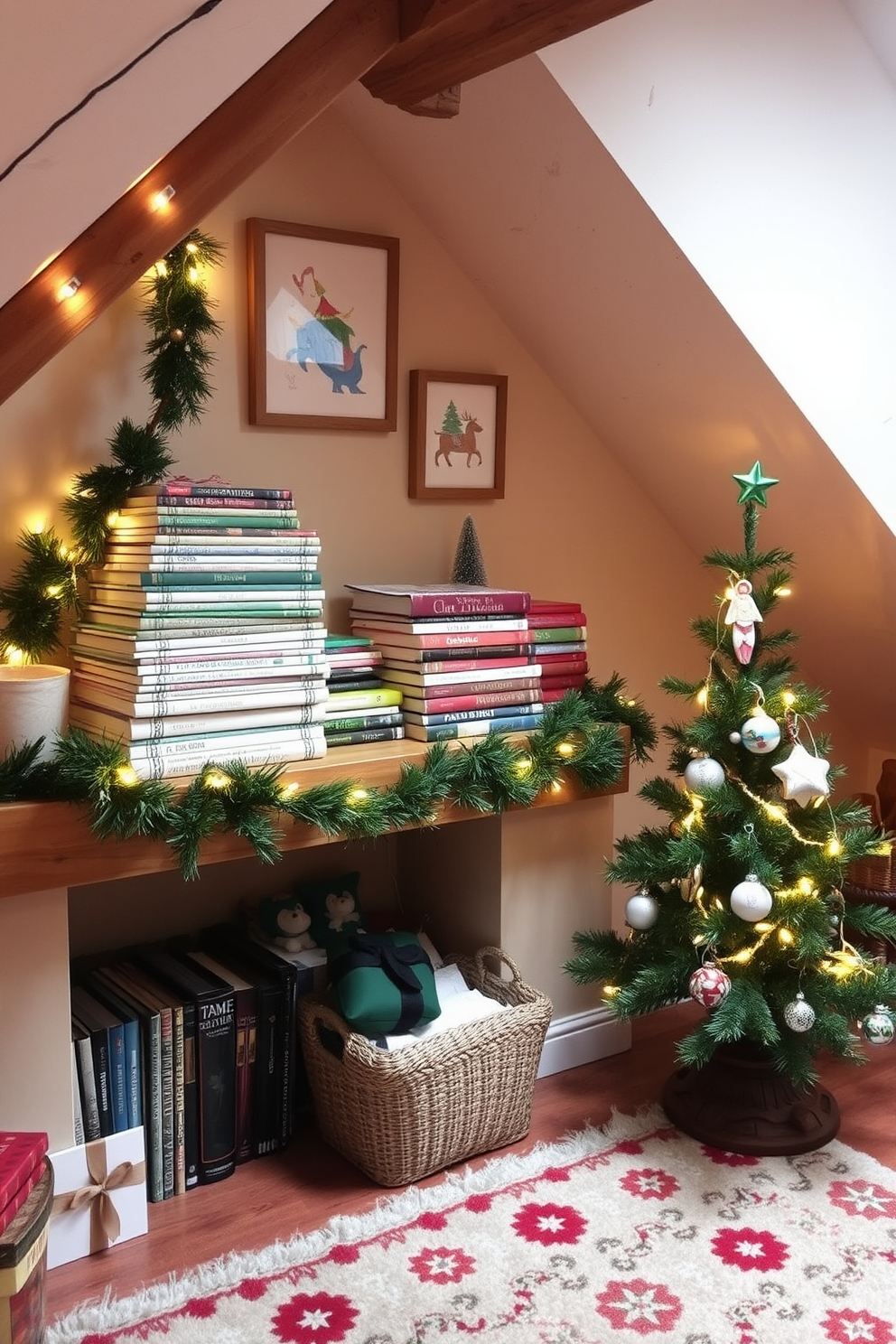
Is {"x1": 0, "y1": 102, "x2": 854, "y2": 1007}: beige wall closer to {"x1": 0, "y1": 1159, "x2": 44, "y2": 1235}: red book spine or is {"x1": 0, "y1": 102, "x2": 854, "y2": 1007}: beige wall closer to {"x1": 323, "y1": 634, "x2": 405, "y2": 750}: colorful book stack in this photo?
{"x1": 323, "y1": 634, "x2": 405, "y2": 750}: colorful book stack

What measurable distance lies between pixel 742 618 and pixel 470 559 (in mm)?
606

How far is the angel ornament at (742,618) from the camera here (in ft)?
7.14

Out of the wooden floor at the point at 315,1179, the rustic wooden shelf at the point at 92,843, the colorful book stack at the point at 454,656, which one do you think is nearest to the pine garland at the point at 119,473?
the rustic wooden shelf at the point at 92,843

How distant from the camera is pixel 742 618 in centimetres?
218

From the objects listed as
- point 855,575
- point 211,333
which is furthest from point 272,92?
point 855,575

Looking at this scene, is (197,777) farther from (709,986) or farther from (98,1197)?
(709,986)

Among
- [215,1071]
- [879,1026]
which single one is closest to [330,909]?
[215,1071]

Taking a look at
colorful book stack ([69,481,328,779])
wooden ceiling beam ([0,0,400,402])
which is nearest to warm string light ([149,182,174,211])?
wooden ceiling beam ([0,0,400,402])

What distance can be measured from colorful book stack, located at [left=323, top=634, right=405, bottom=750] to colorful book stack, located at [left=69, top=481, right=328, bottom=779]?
0.07 meters

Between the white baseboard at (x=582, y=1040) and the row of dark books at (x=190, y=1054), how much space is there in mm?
548

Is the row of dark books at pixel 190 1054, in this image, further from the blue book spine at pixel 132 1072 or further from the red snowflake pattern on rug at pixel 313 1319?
the red snowflake pattern on rug at pixel 313 1319

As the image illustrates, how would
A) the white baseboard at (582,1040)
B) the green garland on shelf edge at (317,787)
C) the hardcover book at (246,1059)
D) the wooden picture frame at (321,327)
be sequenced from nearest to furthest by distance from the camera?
the green garland on shelf edge at (317,787) → the hardcover book at (246,1059) → the wooden picture frame at (321,327) → the white baseboard at (582,1040)

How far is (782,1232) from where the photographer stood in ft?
6.41

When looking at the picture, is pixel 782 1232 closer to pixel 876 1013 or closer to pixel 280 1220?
pixel 876 1013
